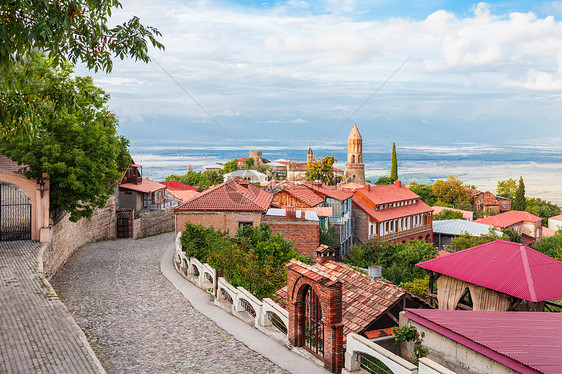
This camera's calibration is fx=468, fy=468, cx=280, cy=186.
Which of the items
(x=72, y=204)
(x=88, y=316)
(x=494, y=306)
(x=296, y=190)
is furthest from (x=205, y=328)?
(x=296, y=190)

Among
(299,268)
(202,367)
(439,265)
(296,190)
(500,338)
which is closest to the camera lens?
(500,338)

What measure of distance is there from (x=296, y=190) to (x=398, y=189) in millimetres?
28378

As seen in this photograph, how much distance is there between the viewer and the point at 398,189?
6250cm

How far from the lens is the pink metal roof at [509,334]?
22.0 ft

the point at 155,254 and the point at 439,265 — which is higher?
the point at 439,265

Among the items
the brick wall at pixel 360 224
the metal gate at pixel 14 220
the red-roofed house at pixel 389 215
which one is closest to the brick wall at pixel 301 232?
the metal gate at pixel 14 220

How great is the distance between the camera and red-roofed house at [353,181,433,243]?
172 feet

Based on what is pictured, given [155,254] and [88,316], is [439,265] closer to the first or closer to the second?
[88,316]

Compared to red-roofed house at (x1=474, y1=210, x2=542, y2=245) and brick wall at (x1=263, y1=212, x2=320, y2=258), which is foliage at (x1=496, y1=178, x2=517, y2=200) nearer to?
red-roofed house at (x1=474, y1=210, x2=542, y2=245)

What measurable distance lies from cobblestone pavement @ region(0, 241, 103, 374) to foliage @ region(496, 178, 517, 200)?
333ft

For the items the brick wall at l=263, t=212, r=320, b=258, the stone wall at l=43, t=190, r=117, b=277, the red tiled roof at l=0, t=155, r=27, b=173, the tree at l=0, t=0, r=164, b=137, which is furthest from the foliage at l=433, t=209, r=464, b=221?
the tree at l=0, t=0, r=164, b=137

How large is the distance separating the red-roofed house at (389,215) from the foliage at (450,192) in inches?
1134

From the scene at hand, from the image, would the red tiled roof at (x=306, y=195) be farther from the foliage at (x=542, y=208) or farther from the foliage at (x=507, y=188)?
the foliage at (x=507, y=188)

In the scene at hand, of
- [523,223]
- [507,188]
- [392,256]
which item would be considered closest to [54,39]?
[392,256]
